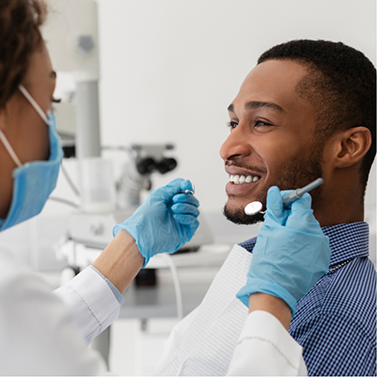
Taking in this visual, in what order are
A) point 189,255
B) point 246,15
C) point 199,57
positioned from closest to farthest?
point 189,255 < point 246,15 < point 199,57

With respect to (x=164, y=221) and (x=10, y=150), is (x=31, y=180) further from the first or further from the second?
(x=164, y=221)

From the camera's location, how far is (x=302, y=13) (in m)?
2.12

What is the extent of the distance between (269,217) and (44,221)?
7.10 ft

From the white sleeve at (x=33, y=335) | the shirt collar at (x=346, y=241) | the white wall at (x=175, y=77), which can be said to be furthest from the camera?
the white wall at (x=175, y=77)

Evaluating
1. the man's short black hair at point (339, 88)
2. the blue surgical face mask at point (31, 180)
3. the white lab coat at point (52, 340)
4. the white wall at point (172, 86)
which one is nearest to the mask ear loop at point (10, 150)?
the blue surgical face mask at point (31, 180)

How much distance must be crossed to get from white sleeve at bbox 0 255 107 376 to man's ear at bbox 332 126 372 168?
26.8 inches

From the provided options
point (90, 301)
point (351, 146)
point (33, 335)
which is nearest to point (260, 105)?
point (351, 146)

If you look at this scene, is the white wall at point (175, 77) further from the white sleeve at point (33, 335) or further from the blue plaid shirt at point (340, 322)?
the white sleeve at point (33, 335)

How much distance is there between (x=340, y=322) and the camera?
80 cm

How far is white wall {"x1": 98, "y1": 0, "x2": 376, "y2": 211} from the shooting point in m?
2.67

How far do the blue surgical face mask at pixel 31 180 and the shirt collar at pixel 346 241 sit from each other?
60cm

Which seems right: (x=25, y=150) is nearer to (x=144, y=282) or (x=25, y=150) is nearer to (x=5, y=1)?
(x=5, y=1)

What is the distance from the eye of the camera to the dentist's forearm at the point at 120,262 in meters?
1.09

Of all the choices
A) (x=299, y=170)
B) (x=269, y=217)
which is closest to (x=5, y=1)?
(x=269, y=217)
